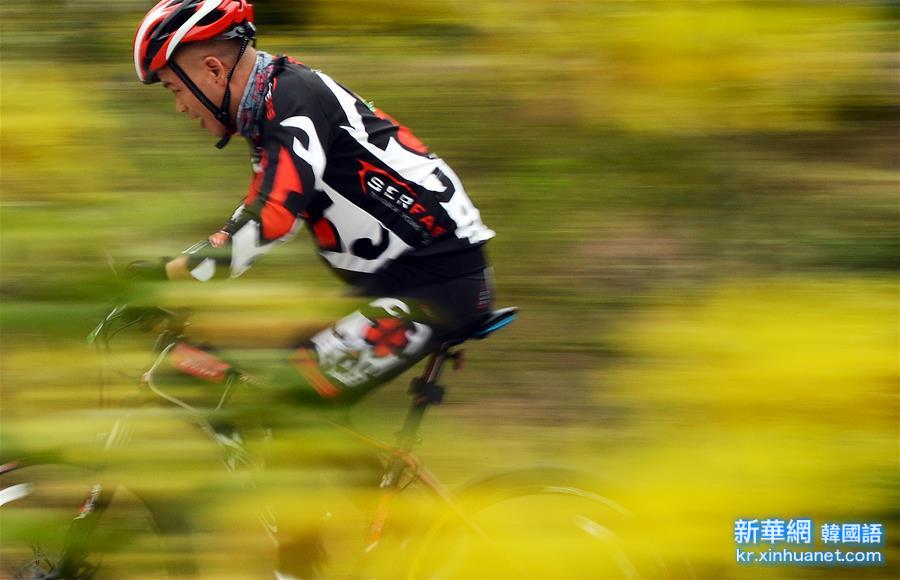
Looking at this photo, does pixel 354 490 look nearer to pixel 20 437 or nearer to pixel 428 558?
pixel 428 558

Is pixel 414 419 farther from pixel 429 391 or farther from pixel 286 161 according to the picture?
pixel 286 161

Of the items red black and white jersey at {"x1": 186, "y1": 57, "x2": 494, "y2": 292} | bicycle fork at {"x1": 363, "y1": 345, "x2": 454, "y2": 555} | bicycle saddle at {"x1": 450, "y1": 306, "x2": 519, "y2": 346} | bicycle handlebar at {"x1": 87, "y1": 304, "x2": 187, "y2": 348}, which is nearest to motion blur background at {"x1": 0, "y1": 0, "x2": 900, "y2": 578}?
bicycle handlebar at {"x1": 87, "y1": 304, "x2": 187, "y2": 348}

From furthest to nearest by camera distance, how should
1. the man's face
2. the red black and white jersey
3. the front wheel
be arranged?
1. the man's face
2. the red black and white jersey
3. the front wheel

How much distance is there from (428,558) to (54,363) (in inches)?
39.4

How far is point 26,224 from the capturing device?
57.1 inches

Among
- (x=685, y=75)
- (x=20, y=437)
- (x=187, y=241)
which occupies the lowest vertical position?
(x=20, y=437)

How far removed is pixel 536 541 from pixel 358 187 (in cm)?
151

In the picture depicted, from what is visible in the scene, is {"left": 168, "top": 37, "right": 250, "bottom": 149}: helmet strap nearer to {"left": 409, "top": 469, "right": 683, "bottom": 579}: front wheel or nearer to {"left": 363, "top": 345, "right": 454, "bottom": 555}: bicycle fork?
{"left": 363, "top": 345, "right": 454, "bottom": 555}: bicycle fork

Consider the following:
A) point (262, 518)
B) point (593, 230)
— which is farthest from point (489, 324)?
point (593, 230)

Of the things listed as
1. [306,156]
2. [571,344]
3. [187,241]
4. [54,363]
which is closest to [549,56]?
[306,156]

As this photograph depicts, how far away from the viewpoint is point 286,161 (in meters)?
2.72

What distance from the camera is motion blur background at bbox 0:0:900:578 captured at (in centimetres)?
147

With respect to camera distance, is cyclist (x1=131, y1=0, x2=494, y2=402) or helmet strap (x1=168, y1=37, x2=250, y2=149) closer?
cyclist (x1=131, y1=0, x2=494, y2=402)

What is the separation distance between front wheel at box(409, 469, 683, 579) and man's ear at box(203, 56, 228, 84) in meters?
1.50
